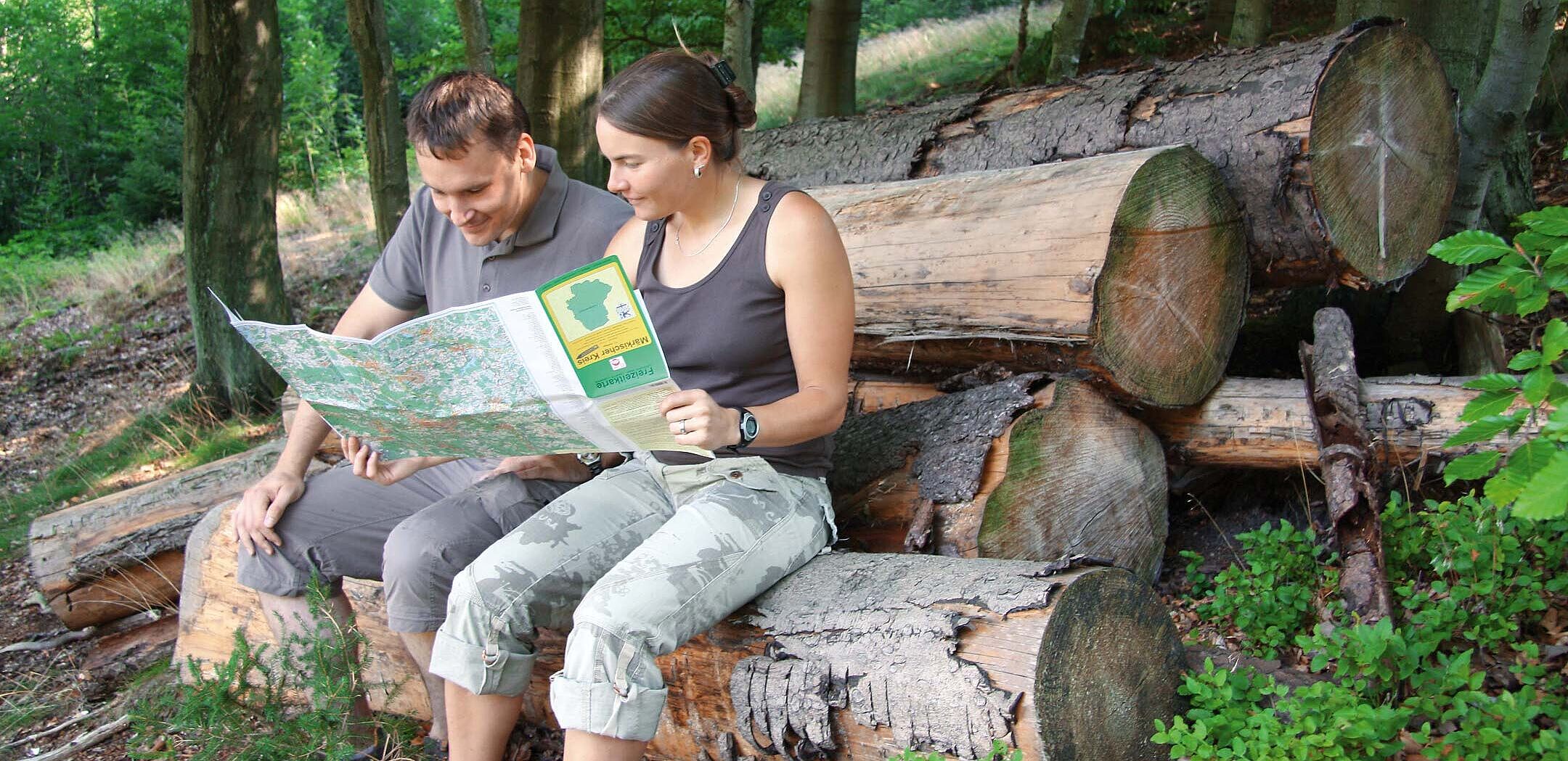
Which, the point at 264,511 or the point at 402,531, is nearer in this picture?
the point at 402,531

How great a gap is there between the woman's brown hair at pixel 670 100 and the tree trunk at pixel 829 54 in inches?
275

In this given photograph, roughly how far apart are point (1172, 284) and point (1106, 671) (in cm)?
155

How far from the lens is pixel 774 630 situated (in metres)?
2.41

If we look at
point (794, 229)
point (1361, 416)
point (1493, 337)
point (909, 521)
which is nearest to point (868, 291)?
point (909, 521)

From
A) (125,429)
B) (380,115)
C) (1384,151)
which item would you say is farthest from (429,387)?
(380,115)

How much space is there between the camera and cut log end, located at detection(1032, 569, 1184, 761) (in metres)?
2.07

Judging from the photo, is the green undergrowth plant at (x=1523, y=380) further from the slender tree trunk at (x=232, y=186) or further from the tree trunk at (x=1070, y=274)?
the slender tree trunk at (x=232, y=186)

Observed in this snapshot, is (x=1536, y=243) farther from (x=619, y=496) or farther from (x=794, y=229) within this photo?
(x=619, y=496)

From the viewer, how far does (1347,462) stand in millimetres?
3043

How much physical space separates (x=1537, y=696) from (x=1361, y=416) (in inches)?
38.0

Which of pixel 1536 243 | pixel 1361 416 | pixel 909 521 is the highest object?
pixel 1536 243

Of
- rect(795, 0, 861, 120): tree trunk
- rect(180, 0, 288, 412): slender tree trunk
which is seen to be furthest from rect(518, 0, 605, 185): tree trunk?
rect(795, 0, 861, 120): tree trunk

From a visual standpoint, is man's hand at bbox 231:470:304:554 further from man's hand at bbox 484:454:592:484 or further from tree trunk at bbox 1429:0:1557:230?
tree trunk at bbox 1429:0:1557:230

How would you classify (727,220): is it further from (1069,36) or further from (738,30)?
(1069,36)
